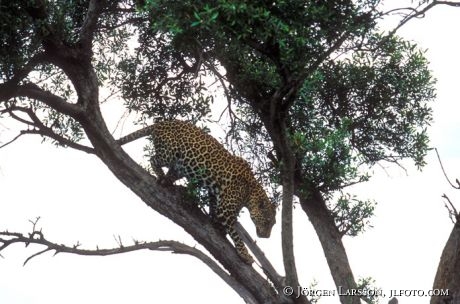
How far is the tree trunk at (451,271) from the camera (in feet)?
29.3

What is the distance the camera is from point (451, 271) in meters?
8.96

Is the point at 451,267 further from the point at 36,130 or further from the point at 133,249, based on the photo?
the point at 36,130

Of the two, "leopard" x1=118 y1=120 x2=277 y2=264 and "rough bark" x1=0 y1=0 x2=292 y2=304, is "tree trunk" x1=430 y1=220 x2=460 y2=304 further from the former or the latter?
"leopard" x1=118 y1=120 x2=277 y2=264

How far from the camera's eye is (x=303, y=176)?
1195 cm

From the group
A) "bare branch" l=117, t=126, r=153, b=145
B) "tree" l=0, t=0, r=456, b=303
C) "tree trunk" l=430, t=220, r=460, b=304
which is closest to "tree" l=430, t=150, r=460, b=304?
"tree trunk" l=430, t=220, r=460, b=304

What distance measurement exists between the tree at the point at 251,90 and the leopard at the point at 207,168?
22cm

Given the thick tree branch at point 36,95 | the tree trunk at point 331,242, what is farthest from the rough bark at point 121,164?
the tree trunk at point 331,242

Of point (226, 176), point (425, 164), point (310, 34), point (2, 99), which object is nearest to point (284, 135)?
point (310, 34)

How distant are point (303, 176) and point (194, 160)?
218 cm

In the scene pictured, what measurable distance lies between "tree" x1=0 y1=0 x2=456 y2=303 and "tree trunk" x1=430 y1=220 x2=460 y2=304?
1967 millimetres

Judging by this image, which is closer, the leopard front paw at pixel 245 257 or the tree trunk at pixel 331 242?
the leopard front paw at pixel 245 257

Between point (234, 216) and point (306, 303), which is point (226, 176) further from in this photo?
point (306, 303)

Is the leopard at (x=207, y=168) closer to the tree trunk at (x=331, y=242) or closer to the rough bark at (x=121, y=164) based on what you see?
the rough bark at (x=121, y=164)

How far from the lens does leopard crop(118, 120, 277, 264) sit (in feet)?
34.9
